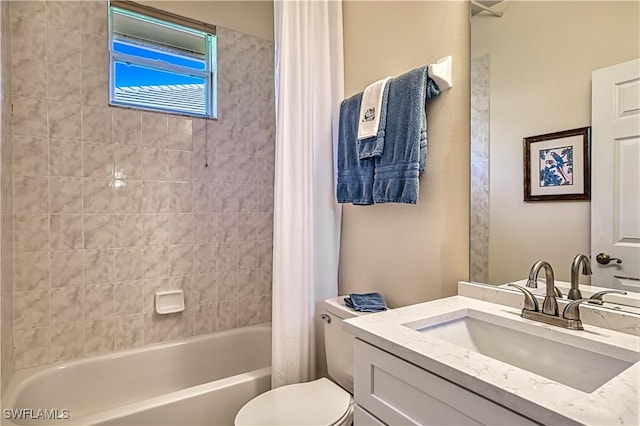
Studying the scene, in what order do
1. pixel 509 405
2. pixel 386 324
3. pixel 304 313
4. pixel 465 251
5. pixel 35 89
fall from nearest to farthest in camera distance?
pixel 509 405
pixel 386 324
pixel 465 251
pixel 304 313
pixel 35 89

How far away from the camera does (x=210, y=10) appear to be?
230cm

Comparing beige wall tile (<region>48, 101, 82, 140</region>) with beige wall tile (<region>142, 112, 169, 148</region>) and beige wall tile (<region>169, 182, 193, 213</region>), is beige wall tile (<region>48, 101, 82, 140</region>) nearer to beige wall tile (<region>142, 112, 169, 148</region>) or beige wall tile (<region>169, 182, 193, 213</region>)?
beige wall tile (<region>142, 112, 169, 148</region>)

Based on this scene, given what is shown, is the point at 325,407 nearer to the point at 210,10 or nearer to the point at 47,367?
the point at 47,367

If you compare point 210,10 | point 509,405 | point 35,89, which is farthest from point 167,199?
point 509,405

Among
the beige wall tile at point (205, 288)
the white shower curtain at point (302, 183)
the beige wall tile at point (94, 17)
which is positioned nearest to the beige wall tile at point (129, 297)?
the beige wall tile at point (205, 288)

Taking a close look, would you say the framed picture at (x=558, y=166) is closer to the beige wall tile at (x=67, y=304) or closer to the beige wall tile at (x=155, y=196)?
the beige wall tile at (x=155, y=196)

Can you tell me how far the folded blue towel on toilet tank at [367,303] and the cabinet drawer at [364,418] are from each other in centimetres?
52

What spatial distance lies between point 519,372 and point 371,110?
1.17 m

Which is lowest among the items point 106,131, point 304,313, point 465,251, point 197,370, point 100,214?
point 197,370

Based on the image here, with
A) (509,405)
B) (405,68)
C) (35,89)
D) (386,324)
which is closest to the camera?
(509,405)

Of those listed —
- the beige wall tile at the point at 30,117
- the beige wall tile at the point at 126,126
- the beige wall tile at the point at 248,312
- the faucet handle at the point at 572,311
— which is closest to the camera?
the faucet handle at the point at 572,311

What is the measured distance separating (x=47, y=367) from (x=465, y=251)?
218 centimetres

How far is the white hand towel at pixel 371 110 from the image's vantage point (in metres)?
1.53

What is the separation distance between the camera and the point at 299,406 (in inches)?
55.1
